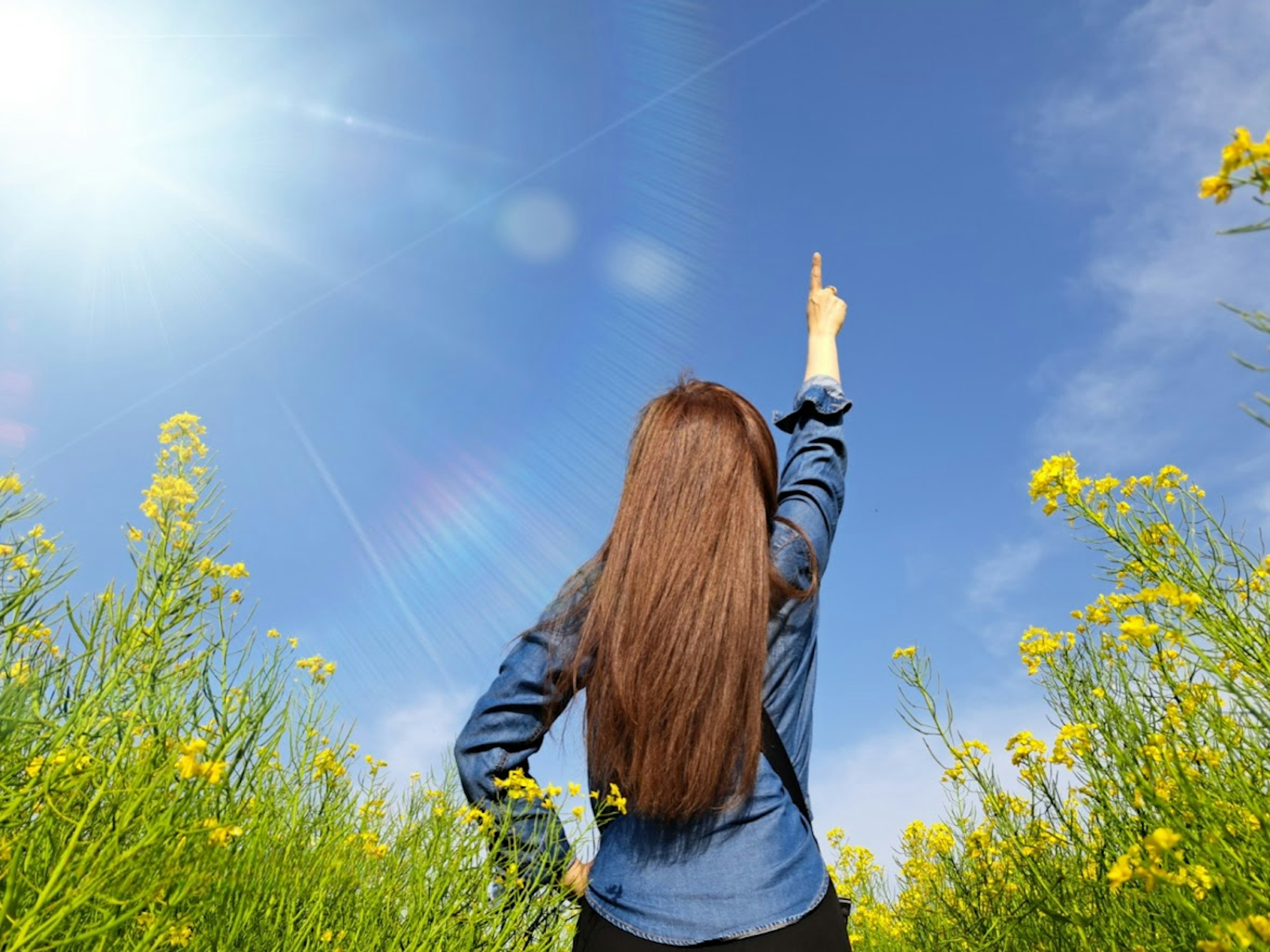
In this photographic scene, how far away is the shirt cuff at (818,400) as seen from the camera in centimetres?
182

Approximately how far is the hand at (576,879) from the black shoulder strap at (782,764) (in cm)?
45

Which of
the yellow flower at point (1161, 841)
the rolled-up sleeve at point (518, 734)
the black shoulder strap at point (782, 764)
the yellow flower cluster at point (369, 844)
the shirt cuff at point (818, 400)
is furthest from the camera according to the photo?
the yellow flower cluster at point (369, 844)

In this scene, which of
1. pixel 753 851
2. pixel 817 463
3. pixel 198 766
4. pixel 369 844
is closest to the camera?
pixel 198 766

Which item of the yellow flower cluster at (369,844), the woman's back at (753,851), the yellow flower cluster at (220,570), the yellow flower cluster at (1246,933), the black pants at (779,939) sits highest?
the yellow flower cluster at (220,570)

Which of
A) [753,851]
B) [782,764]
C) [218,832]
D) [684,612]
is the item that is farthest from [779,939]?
[218,832]

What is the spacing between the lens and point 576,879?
166cm

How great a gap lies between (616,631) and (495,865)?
680mm

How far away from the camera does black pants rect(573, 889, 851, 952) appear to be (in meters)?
1.25

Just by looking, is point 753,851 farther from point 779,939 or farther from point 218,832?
point 218,832

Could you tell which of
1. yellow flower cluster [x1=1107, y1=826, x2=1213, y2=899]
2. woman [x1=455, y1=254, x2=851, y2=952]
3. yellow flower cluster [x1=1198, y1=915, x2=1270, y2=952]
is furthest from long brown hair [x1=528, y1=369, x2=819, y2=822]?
yellow flower cluster [x1=1198, y1=915, x2=1270, y2=952]

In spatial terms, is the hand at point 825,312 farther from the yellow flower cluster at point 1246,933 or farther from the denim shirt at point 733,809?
the yellow flower cluster at point 1246,933

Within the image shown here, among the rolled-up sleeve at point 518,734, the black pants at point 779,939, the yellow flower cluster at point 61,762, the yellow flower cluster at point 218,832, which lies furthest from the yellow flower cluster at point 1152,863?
the yellow flower cluster at point 61,762

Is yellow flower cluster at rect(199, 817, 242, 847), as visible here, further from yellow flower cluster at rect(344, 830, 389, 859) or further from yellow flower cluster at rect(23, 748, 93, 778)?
yellow flower cluster at rect(344, 830, 389, 859)

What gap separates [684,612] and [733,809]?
32 centimetres
